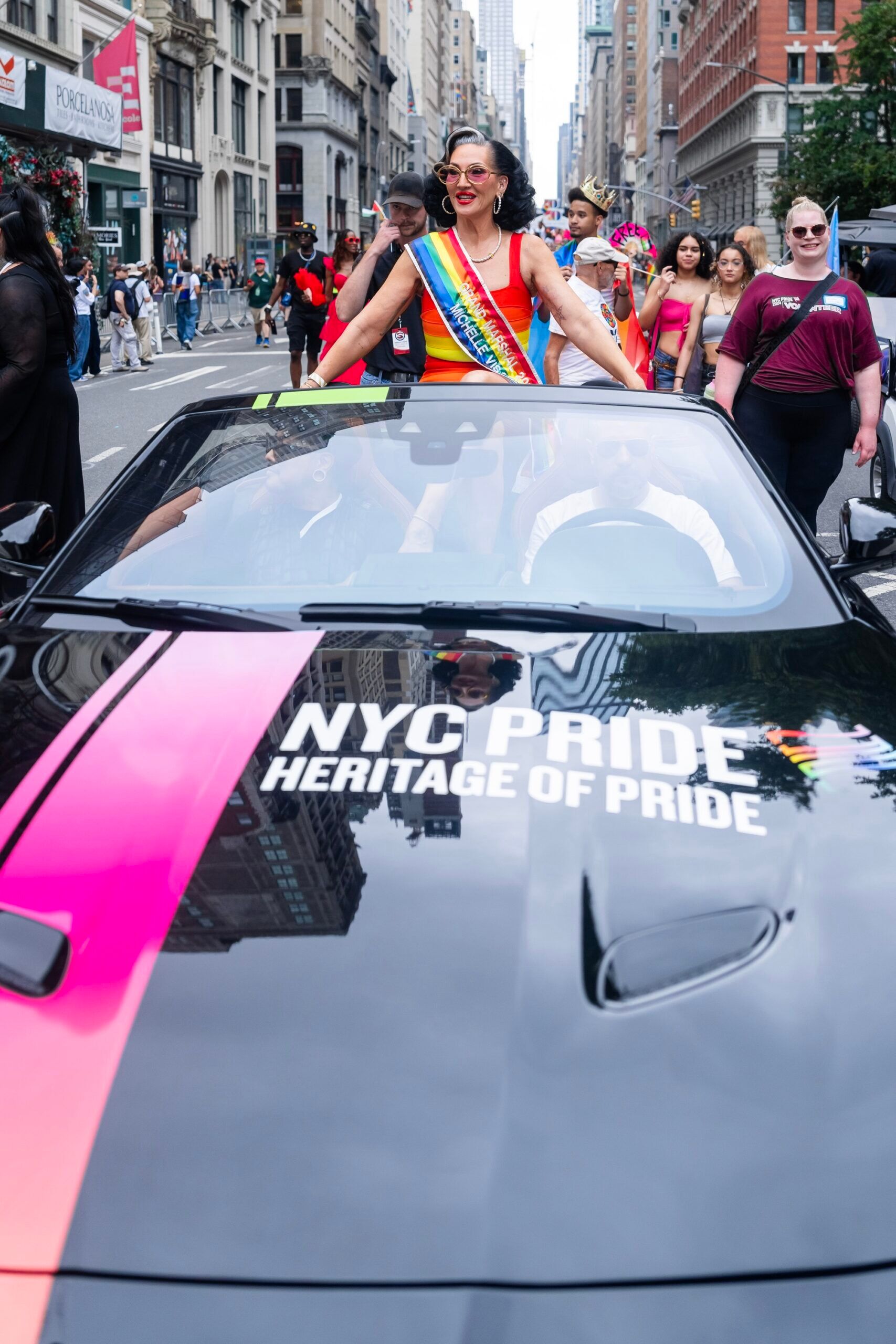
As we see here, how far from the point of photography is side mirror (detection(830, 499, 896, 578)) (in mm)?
3291

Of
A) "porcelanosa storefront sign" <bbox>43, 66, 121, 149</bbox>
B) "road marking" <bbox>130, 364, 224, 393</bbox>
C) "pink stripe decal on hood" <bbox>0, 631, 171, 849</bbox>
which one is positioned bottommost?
"road marking" <bbox>130, 364, 224, 393</bbox>

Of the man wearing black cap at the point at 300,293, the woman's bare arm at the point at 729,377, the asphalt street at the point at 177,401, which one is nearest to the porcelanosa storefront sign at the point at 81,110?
the asphalt street at the point at 177,401

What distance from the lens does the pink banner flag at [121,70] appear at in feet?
120

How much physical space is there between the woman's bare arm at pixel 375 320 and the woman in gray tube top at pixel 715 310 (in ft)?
13.7

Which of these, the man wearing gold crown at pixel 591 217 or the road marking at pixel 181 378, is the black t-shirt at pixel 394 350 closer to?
the man wearing gold crown at pixel 591 217

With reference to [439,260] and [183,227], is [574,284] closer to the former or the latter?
[439,260]

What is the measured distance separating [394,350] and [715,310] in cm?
237

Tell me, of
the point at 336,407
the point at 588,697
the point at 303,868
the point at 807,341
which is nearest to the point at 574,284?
the point at 807,341

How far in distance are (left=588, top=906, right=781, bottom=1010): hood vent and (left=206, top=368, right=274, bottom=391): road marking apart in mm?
20129

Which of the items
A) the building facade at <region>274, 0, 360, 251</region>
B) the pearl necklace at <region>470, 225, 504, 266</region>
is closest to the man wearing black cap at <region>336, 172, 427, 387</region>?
the pearl necklace at <region>470, 225, 504, 266</region>

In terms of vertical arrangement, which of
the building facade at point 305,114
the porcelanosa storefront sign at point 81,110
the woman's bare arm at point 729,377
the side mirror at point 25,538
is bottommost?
the side mirror at point 25,538

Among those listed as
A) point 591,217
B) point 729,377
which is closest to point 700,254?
point 591,217

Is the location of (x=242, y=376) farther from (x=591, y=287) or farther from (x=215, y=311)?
(x=215, y=311)

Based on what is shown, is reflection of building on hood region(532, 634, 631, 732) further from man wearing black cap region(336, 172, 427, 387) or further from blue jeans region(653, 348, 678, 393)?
blue jeans region(653, 348, 678, 393)
